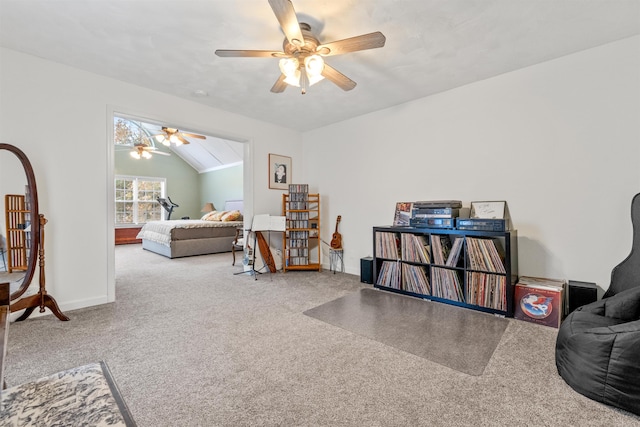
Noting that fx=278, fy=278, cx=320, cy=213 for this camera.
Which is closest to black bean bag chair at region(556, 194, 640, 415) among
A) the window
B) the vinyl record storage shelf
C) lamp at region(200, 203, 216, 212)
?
the vinyl record storage shelf

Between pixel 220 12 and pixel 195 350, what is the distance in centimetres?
238

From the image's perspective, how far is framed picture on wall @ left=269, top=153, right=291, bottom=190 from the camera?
14.9 feet

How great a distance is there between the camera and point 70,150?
271 centimetres

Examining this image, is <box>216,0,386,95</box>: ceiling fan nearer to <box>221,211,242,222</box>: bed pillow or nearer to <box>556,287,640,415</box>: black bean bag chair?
<box>556,287,640,415</box>: black bean bag chair

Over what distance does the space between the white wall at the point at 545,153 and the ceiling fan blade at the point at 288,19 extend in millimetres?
2131

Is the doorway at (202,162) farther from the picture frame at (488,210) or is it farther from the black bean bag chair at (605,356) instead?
the black bean bag chair at (605,356)

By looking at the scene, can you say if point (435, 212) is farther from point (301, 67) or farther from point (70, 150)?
point (70, 150)

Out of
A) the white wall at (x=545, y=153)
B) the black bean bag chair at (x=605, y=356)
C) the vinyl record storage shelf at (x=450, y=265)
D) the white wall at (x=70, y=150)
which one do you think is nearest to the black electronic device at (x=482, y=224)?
the vinyl record storage shelf at (x=450, y=265)

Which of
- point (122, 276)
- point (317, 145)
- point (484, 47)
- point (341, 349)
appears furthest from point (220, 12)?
point (122, 276)

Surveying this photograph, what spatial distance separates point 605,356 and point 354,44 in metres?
2.28

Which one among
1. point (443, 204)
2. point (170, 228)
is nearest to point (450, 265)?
point (443, 204)

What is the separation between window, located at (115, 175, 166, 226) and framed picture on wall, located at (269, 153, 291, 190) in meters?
5.83

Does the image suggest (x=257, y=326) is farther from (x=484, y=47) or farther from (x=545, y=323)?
(x=484, y=47)

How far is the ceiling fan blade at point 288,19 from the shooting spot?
1.55 m
